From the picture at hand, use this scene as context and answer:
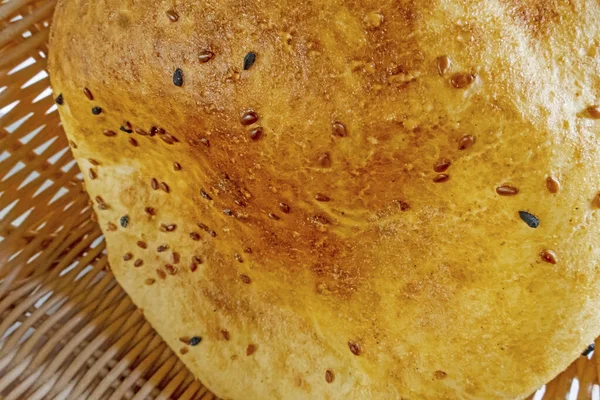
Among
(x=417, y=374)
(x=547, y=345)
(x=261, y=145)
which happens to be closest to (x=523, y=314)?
(x=547, y=345)

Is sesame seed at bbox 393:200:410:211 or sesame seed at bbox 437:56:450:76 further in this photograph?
Result: sesame seed at bbox 393:200:410:211

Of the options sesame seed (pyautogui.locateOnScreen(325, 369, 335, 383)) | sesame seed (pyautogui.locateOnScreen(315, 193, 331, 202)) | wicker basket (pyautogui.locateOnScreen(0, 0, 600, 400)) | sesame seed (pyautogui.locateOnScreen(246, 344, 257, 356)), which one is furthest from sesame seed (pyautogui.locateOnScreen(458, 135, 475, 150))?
wicker basket (pyautogui.locateOnScreen(0, 0, 600, 400))

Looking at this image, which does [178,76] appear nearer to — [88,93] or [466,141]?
[88,93]

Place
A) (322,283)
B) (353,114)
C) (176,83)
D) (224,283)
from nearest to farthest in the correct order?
(353,114) → (176,83) → (322,283) → (224,283)

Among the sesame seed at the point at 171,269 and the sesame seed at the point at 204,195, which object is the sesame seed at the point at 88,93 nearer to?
the sesame seed at the point at 204,195

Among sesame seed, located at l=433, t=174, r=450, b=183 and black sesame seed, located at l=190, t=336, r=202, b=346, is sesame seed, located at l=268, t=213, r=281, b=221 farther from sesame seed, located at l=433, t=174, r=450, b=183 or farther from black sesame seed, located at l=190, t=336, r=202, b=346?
black sesame seed, located at l=190, t=336, r=202, b=346

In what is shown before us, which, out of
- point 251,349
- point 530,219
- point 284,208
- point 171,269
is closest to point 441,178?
point 530,219

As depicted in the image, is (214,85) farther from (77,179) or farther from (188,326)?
(77,179)
